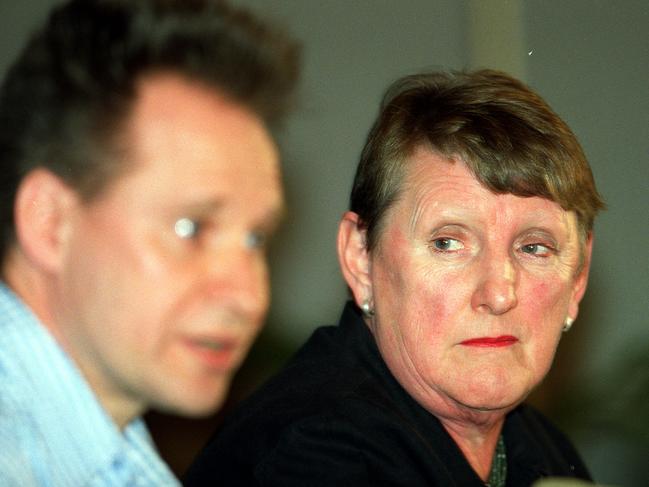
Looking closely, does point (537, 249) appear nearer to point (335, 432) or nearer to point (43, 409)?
point (335, 432)

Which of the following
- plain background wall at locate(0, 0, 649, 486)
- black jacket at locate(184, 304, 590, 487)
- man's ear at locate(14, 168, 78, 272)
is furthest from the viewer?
plain background wall at locate(0, 0, 649, 486)

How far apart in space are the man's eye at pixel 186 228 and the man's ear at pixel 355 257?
84 cm

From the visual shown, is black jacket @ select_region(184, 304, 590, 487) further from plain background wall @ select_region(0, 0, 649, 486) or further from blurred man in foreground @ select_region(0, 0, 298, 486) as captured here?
blurred man in foreground @ select_region(0, 0, 298, 486)

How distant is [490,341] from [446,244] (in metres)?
0.18

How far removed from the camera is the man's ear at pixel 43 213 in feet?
3.20

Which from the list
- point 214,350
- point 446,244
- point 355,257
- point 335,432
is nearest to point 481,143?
point 446,244

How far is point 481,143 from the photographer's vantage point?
169 centimetres

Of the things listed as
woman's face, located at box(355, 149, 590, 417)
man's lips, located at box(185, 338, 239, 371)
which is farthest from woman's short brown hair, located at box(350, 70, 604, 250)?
man's lips, located at box(185, 338, 239, 371)

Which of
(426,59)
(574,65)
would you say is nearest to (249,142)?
(426,59)

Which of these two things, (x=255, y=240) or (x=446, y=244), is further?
(x=446, y=244)

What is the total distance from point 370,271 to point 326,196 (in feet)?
1.41

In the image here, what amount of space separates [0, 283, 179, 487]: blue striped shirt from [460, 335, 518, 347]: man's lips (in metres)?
0.77

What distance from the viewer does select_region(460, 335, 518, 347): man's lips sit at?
1.67m

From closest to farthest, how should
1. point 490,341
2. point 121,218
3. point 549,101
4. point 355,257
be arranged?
point 121,218 → point 490,341 → point 355,257 → point 549,101
